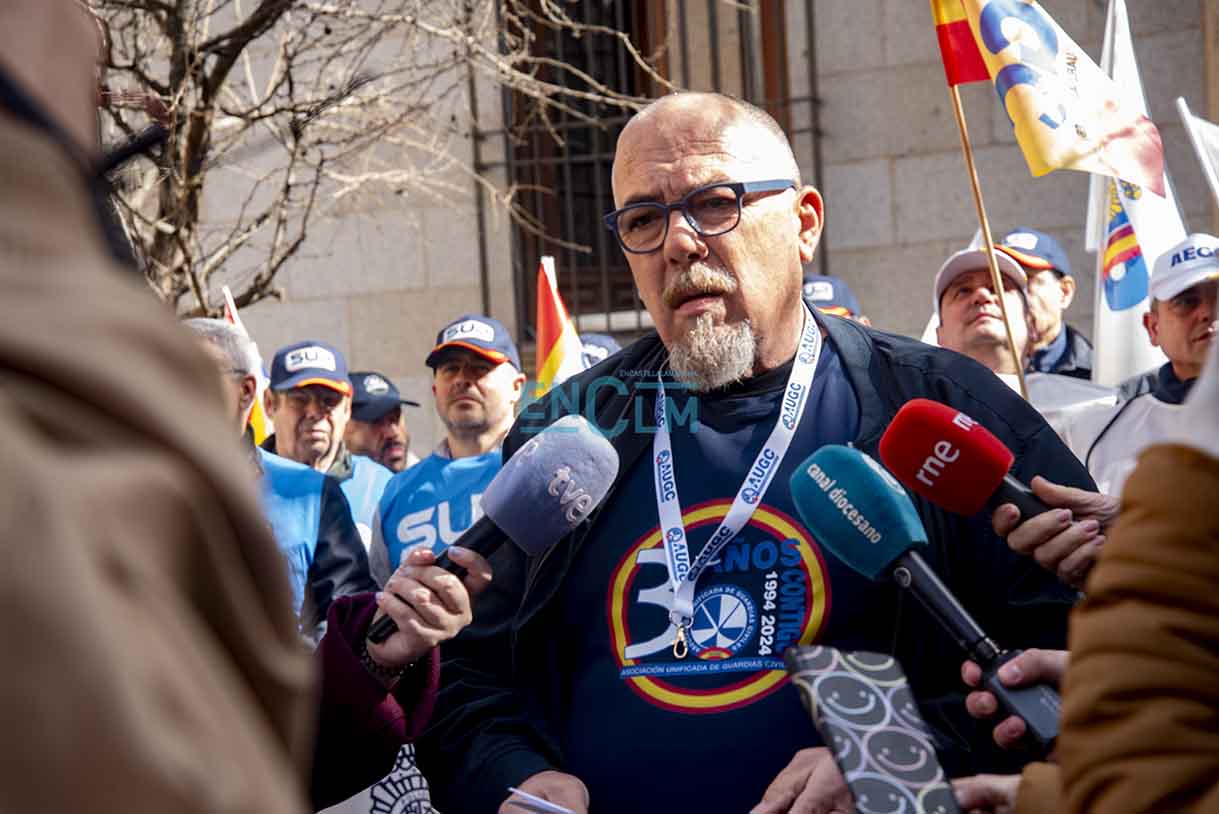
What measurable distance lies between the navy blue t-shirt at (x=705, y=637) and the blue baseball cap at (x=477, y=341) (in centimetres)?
412

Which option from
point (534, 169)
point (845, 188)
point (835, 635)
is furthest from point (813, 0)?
point (835, 635)

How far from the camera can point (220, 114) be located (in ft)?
31.2

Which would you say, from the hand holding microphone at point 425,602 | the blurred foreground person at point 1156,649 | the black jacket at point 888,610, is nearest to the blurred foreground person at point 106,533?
the blurred foreground person at point 1156,649

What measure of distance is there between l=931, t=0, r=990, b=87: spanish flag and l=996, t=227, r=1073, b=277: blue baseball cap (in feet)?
4.37

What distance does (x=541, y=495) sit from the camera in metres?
3.02

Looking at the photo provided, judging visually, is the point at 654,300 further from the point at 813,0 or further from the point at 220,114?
the point at 813,0

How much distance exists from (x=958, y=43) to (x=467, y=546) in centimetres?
363

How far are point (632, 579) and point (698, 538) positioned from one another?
160mm

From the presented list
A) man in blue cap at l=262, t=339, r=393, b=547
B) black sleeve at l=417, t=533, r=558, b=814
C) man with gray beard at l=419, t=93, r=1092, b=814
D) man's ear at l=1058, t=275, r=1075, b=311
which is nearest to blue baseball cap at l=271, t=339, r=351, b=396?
man in blue cap at l=262, t=339, r=393, b=547

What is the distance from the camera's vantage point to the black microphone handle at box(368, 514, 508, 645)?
9.73ft

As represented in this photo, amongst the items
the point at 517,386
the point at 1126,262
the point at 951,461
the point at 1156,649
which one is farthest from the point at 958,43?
the point at 1156,649

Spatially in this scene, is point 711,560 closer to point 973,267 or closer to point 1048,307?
point 973,267

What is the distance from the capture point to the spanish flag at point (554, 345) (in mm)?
7809

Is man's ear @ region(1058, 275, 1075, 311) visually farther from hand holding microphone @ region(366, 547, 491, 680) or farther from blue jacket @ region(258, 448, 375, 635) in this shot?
hand holding microphone @ region(366, 547, 491, 680)
